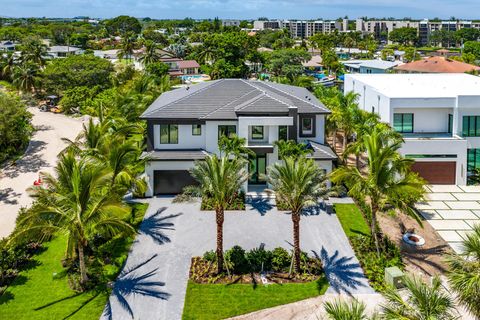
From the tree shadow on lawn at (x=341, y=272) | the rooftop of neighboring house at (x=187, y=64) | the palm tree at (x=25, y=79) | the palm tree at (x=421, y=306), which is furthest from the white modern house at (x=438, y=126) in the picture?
the rooftop of neighboring house at (x=187, y=64)

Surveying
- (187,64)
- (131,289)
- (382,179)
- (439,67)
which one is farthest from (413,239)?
(187,64)

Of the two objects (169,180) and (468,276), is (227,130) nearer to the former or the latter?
(169,180)

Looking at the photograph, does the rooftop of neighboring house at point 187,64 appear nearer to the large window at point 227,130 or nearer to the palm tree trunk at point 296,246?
the large window at point 227,130

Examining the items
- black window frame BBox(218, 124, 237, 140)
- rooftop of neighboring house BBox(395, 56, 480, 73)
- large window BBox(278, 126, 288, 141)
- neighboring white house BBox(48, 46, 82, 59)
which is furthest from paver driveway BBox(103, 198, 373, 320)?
neighboring white house BBox(48, 46, 82, 59)

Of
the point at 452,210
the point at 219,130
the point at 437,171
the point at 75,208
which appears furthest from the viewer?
the point at 437,171

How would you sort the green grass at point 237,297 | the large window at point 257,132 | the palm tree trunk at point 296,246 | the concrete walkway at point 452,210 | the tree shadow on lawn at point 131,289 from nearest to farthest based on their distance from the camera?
the green grass at point 237,297, the tree shadow on lawn at point 131,289, the palm tree trunk at point 296,246, the concrete walkway at point 452,210, the large window at point 257,132
